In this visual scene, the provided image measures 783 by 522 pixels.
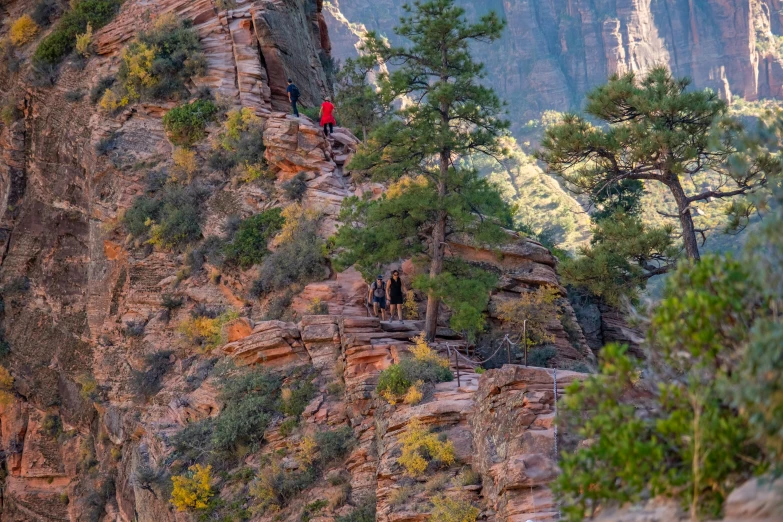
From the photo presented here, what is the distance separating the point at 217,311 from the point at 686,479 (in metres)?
19.8

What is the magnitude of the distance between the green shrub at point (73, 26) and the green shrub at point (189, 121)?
8183 mm

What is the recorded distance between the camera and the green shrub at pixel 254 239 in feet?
83.8

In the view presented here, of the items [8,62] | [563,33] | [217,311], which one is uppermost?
[563,33]

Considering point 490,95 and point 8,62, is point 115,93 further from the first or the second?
point 490,95

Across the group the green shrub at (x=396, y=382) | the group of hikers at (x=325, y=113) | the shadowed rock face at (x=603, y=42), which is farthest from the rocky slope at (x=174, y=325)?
the shadowed rock face at (x=603, y=42)

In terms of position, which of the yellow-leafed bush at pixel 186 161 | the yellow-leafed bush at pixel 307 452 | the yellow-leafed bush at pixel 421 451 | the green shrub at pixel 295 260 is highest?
the yellow-leafed bush at pixel 186 161

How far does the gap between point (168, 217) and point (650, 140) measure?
17.0m

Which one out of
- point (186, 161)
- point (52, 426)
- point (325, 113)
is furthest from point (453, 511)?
point (52, 426)

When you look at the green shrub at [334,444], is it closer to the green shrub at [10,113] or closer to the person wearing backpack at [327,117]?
the person wearing backpack at [327,117]

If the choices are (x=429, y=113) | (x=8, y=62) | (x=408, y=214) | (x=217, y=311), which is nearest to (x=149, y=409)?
(x=217, y=311)

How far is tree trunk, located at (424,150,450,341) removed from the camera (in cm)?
2053

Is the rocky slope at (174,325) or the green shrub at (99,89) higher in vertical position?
the green shrub at (99,89)

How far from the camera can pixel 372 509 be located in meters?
15.8

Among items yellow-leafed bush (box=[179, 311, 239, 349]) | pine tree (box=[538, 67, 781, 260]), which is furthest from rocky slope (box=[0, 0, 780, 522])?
pine tree (box=[538, 67, 781, 260])
